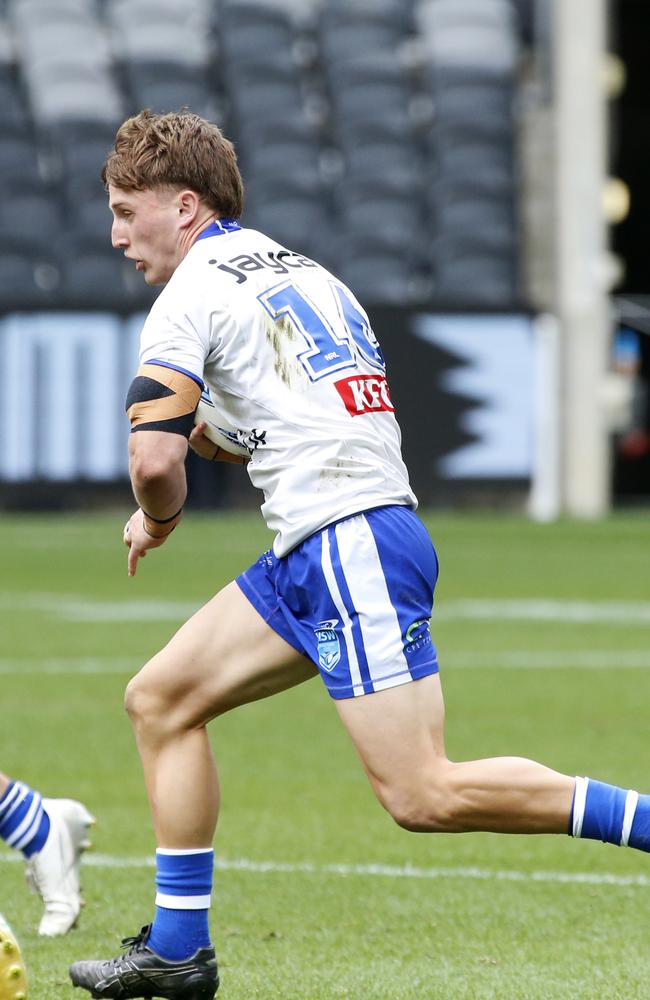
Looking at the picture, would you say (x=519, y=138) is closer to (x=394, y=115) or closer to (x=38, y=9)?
(x=394, y=115)

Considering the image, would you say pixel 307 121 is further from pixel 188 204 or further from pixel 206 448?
pixel 188 204

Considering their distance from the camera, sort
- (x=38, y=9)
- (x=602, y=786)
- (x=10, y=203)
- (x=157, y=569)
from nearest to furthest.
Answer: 1. (x=602, y=786)
2. (x=157, y=569)
3. (x=10, y=203)
4. (x=38, y=9)

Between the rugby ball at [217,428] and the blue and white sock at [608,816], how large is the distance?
113 cm

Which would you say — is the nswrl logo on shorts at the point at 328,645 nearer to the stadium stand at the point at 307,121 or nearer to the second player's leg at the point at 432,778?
the second player's leg at the point at 432,778

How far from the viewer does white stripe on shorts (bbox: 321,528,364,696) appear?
4047 mm

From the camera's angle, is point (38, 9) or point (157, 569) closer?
point (157, 569)

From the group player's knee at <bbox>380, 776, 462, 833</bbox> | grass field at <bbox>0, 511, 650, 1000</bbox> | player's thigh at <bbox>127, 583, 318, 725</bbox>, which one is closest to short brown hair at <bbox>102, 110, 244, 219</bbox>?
player's thigh at <bbox>127, 583, 318, 725</bbox>

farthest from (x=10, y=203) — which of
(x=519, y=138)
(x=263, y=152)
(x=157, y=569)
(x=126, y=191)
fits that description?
(x=126, y=191)

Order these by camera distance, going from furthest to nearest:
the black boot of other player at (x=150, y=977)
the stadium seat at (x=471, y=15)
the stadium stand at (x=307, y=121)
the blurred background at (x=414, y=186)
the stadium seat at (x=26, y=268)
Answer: the stadium seat at (x=471, y=15) → the stadium stand at (x=307, y=121) → the stadium seat at (x=26, y=268) → the blurred background at (x=414, y=186) → the black boot of other player at (x=150, y=977)

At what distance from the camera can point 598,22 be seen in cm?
2514

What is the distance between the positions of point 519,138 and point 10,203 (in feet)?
24.4

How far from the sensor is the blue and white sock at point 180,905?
436 cm

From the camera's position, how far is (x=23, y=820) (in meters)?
5.12

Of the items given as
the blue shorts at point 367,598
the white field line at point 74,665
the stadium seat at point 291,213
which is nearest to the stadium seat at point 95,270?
the stadium seat at point 291,213
